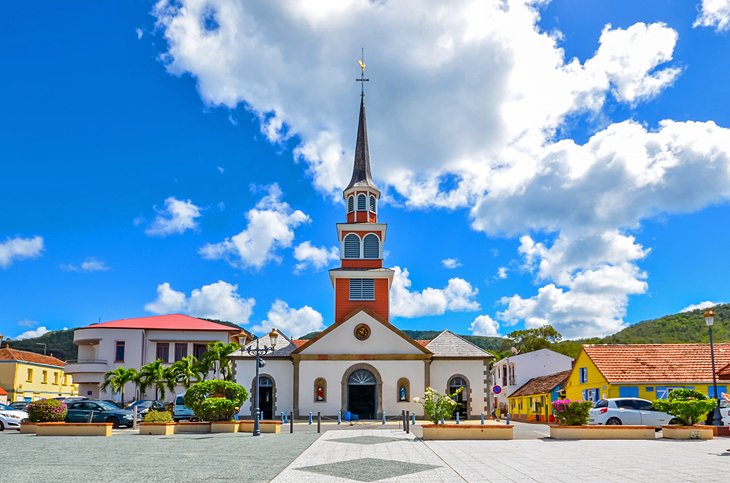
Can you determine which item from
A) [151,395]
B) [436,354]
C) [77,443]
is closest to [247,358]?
[436,354]

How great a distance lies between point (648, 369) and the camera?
126 ft

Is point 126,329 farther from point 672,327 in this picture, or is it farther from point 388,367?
point 672,327

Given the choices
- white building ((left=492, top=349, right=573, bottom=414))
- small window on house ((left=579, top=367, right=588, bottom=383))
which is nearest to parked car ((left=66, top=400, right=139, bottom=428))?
small window on house ((left=579, top=367, right=588, bottom=383))

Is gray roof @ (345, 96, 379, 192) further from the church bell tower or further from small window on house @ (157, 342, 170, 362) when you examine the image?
small window on house @ (157, 342, 170, 362)

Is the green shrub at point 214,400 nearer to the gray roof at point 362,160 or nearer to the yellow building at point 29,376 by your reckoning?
the gray roof at point 362,160

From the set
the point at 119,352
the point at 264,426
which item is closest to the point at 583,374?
the point at 264,426

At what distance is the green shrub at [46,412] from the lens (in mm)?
27844

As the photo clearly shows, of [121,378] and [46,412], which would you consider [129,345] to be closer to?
[121,378]

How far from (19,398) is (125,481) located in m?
61.1

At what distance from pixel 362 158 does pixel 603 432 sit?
1188 inches

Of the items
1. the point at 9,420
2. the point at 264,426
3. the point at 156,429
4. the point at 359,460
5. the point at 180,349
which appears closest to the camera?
the point at 359,460

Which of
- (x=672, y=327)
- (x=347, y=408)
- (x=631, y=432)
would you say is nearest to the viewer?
(x=631, y=432)

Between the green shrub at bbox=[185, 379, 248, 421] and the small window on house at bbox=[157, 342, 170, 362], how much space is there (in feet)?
109

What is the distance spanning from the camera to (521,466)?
49.6ft
